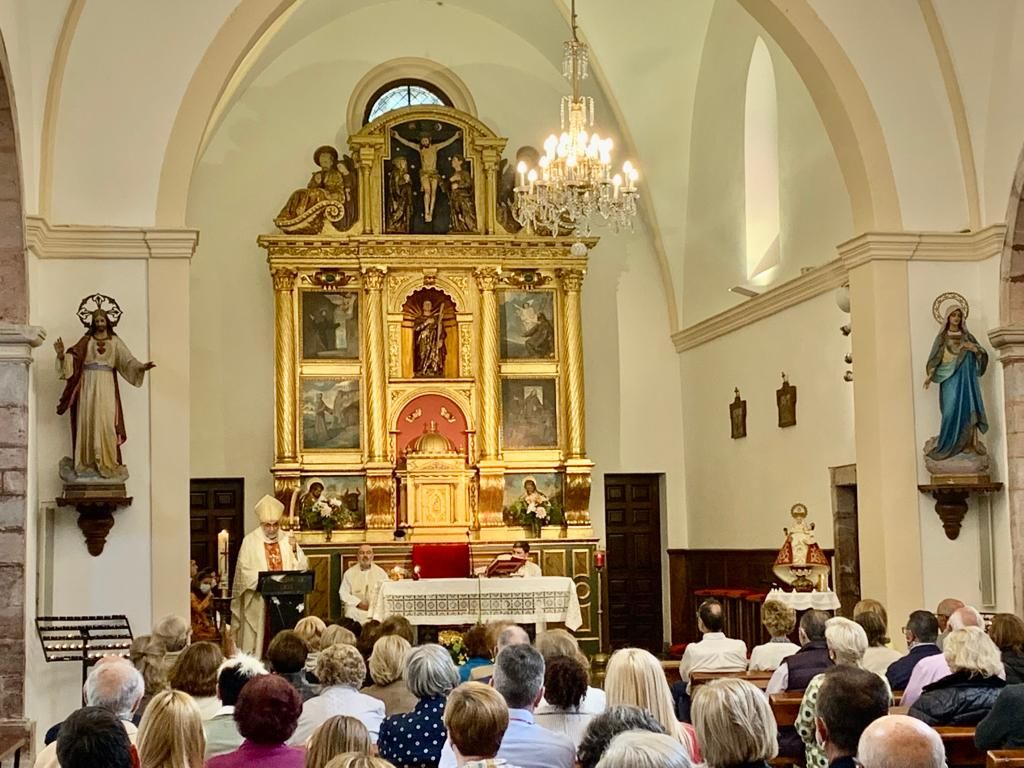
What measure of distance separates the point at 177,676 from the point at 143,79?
19.1ft

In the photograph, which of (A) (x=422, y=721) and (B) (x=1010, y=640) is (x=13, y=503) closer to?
(A) (x=422, y=721)

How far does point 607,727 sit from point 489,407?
43.8ft

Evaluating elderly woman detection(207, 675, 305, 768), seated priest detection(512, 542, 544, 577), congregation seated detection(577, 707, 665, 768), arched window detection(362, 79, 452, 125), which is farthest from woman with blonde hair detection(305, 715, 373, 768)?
arched window detection(362, 79, 452, 125)

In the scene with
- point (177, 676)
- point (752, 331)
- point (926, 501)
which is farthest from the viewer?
point (752, 331)

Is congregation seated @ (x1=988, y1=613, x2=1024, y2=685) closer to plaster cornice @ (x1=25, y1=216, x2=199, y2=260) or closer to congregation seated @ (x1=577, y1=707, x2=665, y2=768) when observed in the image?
congregation seated @ (x1=577, y1=707, x2=665, y2=768)

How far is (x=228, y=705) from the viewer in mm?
6234

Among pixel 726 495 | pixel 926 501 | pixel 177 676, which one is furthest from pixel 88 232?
pixel 726 495

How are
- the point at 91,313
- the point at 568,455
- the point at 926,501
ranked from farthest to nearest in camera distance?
the point at 568,455 → the point at 926,501 → the point at 91,313

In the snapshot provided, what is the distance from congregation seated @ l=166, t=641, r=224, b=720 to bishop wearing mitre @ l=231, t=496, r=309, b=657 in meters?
6.37

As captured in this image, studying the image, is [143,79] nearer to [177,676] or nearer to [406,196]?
[177,676]

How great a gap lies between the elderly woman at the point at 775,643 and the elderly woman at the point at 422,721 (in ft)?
10.2

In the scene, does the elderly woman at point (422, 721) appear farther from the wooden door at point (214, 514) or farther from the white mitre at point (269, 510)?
the wooden door at point (214, 514)

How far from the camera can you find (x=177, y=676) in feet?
21.1

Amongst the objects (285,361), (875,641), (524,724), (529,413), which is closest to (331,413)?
(285,361)
